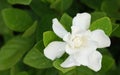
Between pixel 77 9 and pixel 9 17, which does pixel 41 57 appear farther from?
pixel 77 9

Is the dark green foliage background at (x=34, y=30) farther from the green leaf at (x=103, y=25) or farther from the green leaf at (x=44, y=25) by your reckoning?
the green leaf at (x=103, y=25)

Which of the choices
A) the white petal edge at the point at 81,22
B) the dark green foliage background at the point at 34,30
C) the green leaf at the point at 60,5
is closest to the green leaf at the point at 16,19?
the dark green foliage background at the point at 34,30

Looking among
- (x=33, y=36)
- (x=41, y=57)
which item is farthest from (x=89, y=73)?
(x=33, y=36)

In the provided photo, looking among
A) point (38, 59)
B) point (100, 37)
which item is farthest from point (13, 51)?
point (100, 37)

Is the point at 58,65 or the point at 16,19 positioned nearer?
the point at 58,65

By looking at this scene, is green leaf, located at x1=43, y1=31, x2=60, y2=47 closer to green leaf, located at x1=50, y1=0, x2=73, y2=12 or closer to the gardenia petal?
the gardenia petal

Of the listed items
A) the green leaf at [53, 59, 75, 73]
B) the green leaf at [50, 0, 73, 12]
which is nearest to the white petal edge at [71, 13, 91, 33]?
the green leaf at [53, 59, 75, 73]

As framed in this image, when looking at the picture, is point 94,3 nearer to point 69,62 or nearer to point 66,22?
point 66,22
